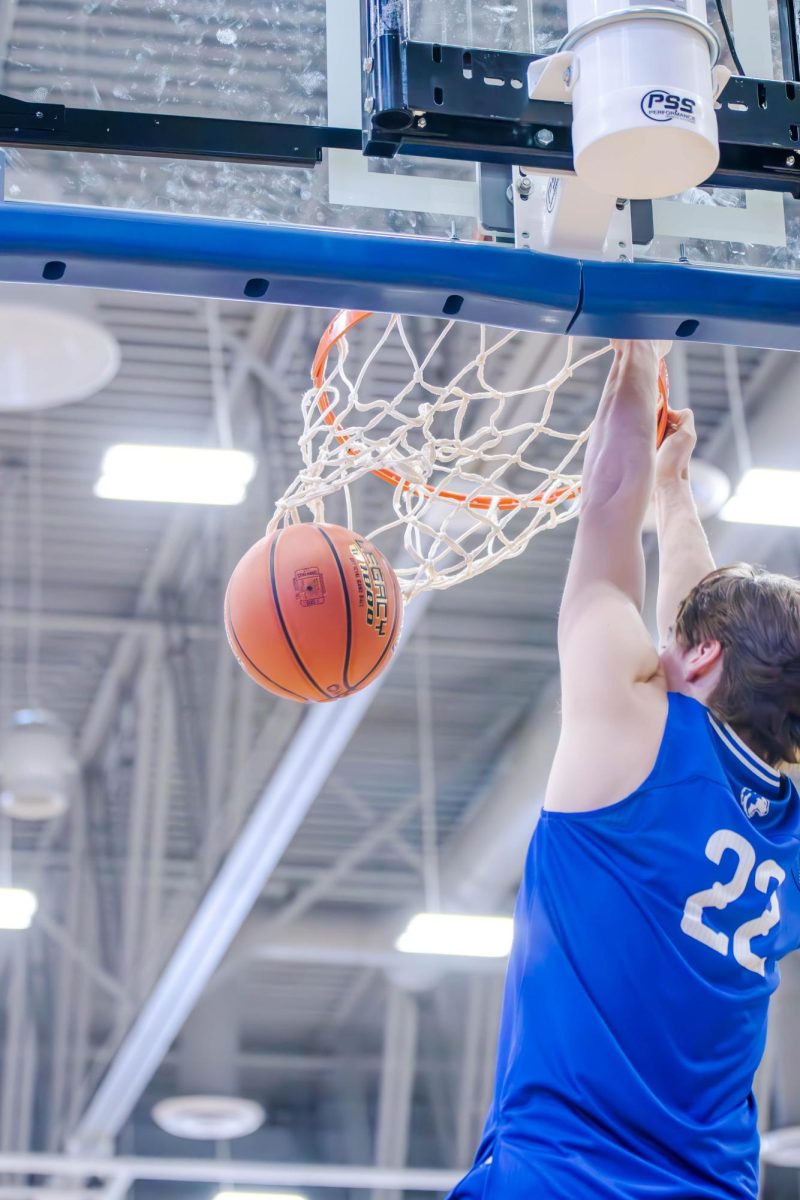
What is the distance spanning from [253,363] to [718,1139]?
5.55 metres

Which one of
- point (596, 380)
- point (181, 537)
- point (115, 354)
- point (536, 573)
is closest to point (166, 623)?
point (181, 537)

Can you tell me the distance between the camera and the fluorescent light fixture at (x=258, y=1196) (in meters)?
13.9

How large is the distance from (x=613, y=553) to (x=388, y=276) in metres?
0.57

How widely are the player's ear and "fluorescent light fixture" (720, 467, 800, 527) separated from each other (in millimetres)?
4279

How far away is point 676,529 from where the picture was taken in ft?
10.9

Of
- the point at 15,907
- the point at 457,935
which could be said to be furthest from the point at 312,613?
the point at 457,935

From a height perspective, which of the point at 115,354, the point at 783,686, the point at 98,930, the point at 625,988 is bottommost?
the point at 625,988

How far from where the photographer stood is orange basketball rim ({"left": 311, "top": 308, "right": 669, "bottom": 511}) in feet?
11.5

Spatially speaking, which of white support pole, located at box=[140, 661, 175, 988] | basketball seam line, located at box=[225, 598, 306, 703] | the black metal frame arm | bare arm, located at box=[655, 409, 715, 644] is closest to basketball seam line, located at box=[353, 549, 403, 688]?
basketball seam line, located at box=[225, 598, 306, 703]

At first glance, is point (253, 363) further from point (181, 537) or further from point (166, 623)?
point (166, 623)

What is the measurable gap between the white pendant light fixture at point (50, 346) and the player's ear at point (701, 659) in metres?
3.31

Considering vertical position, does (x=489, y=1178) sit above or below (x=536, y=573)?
below

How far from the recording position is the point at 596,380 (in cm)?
773

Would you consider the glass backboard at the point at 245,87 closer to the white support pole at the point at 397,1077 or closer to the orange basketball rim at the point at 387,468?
the orange basketball rim at the point at 387,468
